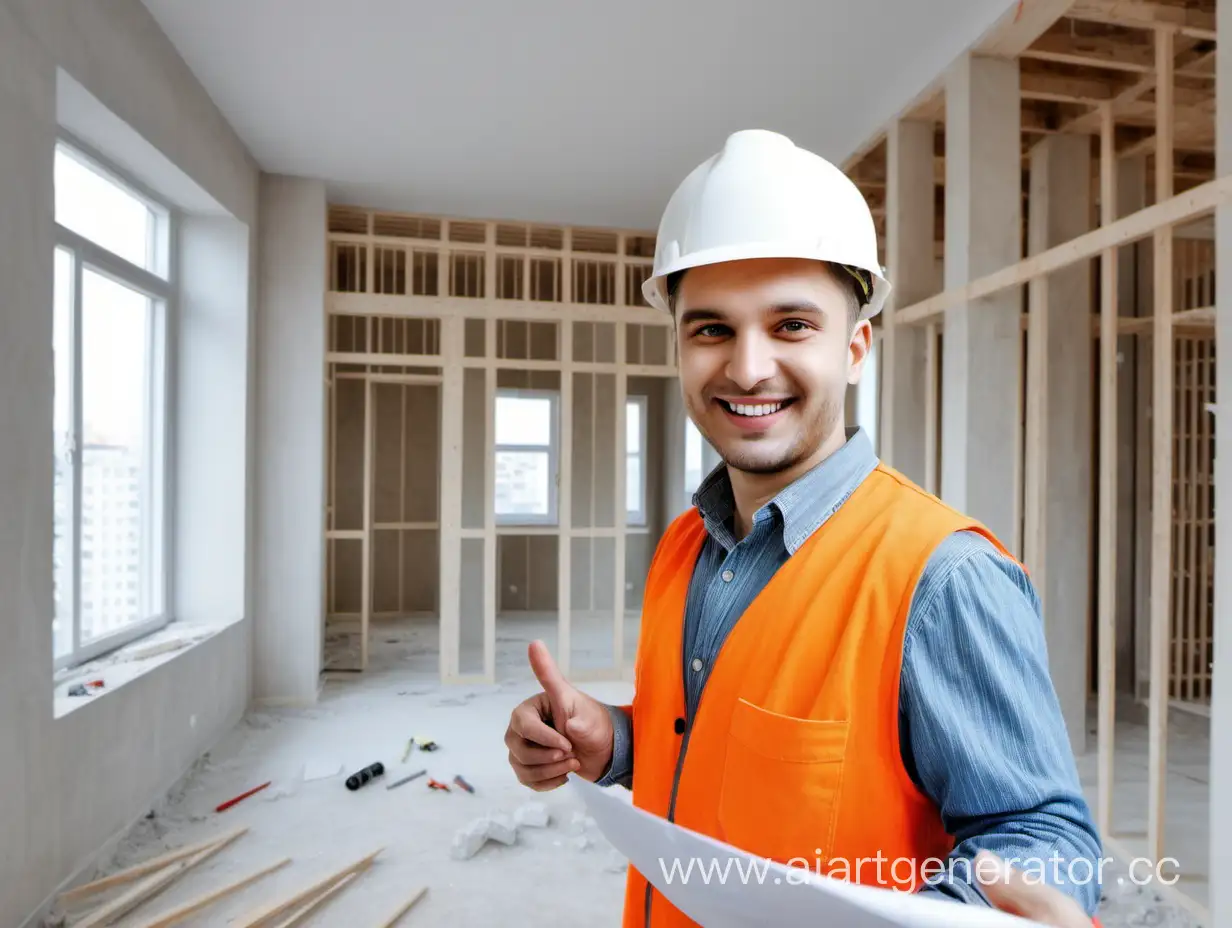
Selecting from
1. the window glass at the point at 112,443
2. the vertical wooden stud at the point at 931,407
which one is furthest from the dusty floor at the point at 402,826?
the vertical wooden stud at the point at 931,407

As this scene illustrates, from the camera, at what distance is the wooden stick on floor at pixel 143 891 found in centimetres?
251

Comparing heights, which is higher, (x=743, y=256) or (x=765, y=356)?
(x=743, y=256)

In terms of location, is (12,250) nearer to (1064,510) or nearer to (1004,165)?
(1004,165)

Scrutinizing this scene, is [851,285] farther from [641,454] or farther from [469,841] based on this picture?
[641,454]

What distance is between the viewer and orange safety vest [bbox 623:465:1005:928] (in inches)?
32.0

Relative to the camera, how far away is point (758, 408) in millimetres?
949

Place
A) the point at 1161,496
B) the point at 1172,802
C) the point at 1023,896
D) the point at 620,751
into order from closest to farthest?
1. the point at 1023,896
2. the point at 620,751
3. the point at 1161,496
4. the point at 1172,802

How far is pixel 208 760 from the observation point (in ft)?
13.2

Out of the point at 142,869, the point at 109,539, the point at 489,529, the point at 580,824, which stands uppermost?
the point at 109,539

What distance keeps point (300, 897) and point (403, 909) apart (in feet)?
1.20

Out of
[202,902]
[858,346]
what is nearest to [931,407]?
[858,346]

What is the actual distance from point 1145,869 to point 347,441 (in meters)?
7.68

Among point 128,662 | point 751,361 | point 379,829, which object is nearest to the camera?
point 751,361

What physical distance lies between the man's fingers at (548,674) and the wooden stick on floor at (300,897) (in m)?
2.08
